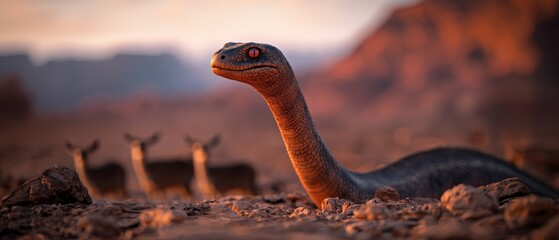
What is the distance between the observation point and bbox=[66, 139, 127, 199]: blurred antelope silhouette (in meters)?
11.4

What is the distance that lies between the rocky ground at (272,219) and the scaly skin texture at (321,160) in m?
0.56

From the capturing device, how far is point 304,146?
4.48 metres

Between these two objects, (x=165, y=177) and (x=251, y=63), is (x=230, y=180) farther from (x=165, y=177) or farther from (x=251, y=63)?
(x=251, y=63)

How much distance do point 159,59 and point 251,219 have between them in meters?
121

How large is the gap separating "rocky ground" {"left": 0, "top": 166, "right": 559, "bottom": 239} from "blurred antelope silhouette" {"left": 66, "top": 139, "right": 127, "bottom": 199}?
25.3 feet

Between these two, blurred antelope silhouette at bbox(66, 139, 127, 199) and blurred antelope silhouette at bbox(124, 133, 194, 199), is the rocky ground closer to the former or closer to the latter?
blurred antelope silhouette at bbox(66, 139, 127, 199)

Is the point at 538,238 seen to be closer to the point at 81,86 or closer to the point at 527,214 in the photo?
the point at 527,214

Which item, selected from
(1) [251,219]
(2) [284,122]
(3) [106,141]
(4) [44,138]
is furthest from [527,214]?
(4) [44,138]

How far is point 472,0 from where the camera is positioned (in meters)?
50.2

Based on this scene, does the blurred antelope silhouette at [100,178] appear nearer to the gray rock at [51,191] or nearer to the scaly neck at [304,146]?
the gray rock at [51,191]

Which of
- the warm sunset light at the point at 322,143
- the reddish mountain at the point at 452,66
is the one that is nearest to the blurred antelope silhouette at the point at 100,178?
the warm sunset light at the point at 322,143

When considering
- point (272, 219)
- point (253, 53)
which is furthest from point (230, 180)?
point (272, 219)

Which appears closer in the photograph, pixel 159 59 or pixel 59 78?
pixel 59 78

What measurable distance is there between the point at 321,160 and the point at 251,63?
1330mm
